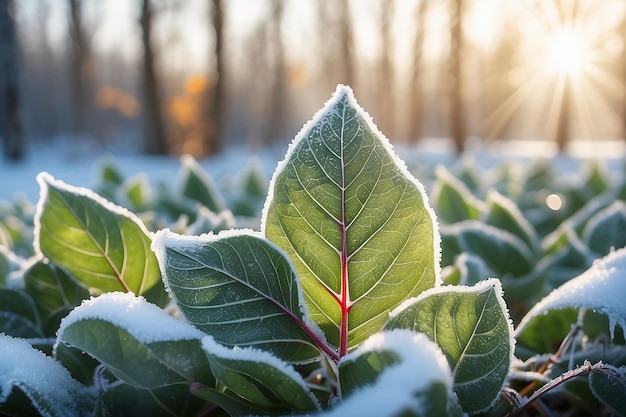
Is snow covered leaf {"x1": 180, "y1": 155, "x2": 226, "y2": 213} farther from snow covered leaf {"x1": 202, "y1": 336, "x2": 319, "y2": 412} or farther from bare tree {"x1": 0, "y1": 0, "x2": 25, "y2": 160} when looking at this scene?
bare tree {"x1": 0, "y1": 0, "x2": 25, "y2": 160}

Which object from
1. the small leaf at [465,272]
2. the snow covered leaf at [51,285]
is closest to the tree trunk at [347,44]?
the small leaf at [465,272]

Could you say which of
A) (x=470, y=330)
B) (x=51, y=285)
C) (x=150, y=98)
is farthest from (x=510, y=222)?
(x=150, y=98)

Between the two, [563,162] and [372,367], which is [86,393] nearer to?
[372,367]

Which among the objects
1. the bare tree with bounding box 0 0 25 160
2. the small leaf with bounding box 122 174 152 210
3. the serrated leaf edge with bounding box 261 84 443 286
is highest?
the bare tree with bounding box 0 0 25 160

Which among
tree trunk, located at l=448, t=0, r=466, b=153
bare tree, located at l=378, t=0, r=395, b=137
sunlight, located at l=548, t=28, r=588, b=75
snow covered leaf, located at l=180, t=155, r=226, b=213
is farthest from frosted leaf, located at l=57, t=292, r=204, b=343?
bare tree, located at l=378, t=0, r=395, b=137

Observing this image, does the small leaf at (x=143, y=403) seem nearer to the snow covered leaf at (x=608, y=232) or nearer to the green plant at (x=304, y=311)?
the green plant at (x=304, y=311)
